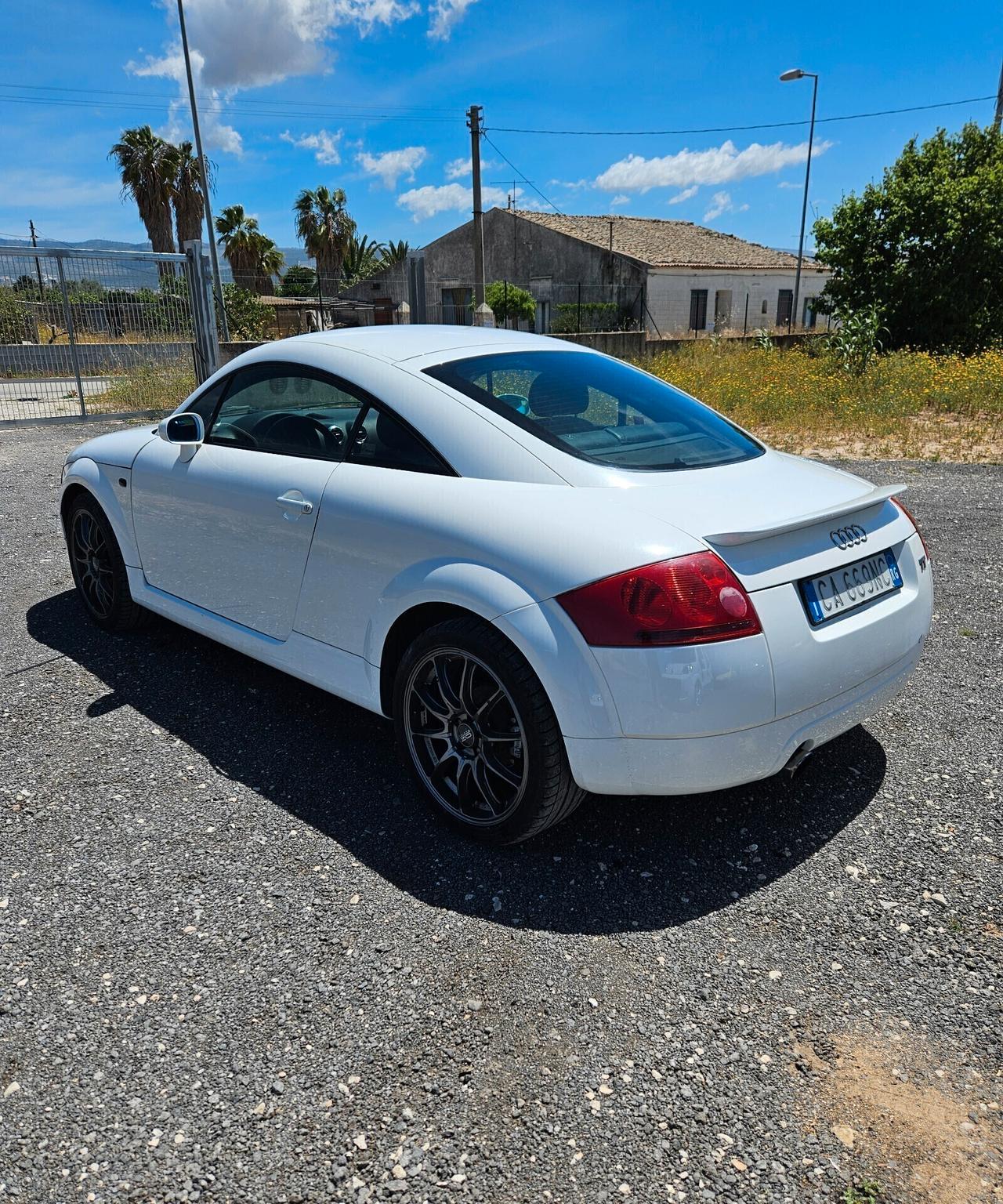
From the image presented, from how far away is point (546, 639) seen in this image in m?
2.46

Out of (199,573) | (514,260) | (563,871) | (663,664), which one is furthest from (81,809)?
(514,260)

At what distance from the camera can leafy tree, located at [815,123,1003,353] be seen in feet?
66.7

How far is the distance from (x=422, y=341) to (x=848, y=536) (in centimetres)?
173

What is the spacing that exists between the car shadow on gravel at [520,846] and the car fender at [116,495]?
655mm

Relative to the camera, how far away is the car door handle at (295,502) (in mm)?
3174

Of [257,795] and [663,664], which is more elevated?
[663,664]

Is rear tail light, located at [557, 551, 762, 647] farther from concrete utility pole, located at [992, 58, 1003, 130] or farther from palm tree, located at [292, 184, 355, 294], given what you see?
palm tree, located at [292, 184, 355, 294]

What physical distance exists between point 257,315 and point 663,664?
28.5 m

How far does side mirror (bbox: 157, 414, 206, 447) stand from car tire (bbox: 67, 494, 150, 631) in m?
0.91

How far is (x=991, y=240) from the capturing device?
20188mm

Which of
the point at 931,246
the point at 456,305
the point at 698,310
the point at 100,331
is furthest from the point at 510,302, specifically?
the point at 100,331

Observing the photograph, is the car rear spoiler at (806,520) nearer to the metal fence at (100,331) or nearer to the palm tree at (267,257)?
the metal fence at (100,331)

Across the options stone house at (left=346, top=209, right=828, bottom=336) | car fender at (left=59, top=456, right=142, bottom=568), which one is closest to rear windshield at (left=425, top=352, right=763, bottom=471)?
car fender at (left=59, top=456, right=142, bottom=568)

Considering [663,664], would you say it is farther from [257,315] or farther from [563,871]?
[257,315]
